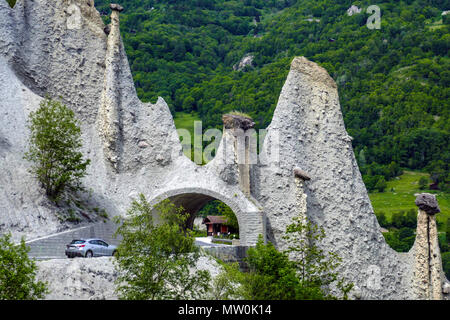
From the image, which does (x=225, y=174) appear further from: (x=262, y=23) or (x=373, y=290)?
(x=262, y=23)

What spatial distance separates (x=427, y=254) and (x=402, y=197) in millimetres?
55619

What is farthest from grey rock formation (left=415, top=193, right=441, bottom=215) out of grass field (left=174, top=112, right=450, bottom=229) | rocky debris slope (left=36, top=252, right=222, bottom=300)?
grass field (left=174, top=112, right=450, bottom=229)

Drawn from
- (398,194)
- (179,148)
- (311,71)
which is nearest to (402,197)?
(398,194)

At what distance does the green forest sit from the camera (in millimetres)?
91812

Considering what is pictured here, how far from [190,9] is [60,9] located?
279 ft

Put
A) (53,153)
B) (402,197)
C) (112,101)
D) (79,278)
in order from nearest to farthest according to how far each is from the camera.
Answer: (79,278) → (53,153) → (112,101) → (402,197)

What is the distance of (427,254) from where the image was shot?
35688 millimetres

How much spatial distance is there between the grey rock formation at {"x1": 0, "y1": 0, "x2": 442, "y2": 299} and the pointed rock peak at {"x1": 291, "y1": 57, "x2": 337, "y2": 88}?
0.06 m

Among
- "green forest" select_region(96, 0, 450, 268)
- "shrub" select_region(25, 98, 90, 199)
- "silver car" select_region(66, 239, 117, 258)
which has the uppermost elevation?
"green forest" select_region(96, 0, 450, 268)

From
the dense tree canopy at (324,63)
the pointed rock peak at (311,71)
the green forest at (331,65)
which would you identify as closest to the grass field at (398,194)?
the green forest at (331,65)

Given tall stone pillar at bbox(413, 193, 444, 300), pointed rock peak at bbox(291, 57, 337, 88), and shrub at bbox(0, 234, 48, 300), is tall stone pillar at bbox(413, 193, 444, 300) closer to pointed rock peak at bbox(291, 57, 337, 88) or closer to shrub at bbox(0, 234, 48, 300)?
pointed rock peak at bbox(291, 57, 337, 88)

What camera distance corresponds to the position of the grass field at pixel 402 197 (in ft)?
285

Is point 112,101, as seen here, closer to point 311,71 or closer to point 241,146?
point 241,146

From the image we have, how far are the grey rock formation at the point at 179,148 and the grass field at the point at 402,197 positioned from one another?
5112 cm
